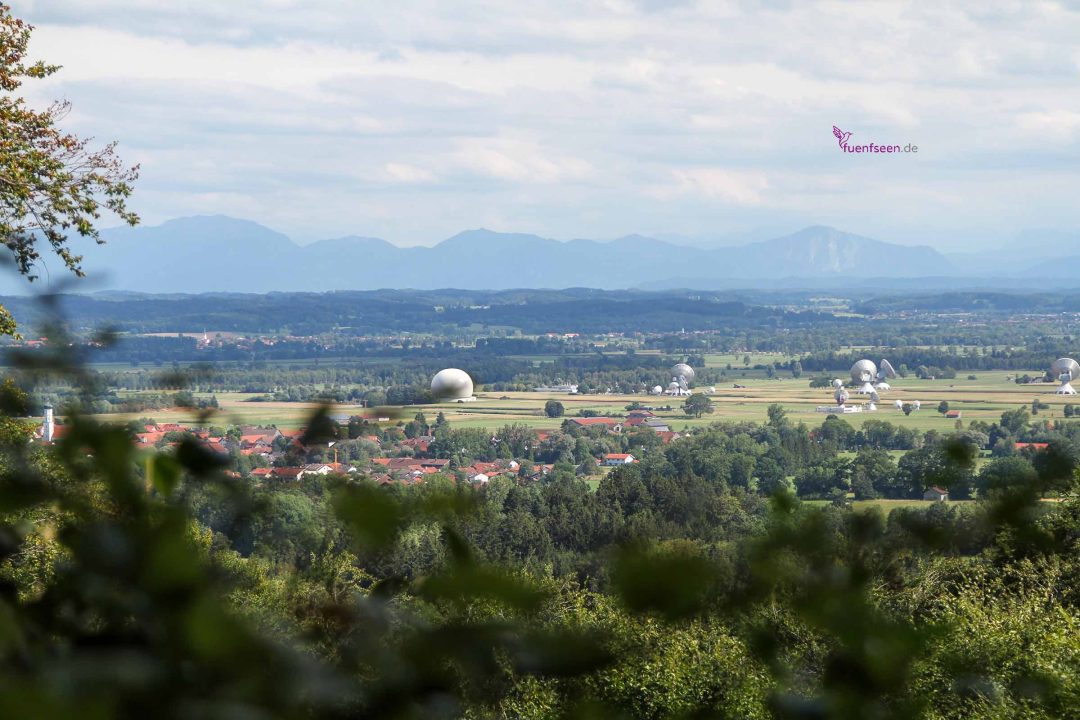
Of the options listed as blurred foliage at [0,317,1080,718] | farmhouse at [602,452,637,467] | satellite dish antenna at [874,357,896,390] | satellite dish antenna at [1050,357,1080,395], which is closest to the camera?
blurred foliage at [0,317,1080,718]

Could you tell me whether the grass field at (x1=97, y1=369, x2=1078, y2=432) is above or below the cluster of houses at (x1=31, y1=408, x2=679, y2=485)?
below

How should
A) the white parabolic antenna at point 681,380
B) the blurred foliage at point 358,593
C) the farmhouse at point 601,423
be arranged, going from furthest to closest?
the white parabolic antenna at point 681,380 → the farmhouse at point 601,423 → the blurred foliage at point 358,593

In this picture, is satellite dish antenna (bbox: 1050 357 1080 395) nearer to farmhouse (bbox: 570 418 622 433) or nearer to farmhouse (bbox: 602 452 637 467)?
farmhouse (bbox: 570 418 622 433)

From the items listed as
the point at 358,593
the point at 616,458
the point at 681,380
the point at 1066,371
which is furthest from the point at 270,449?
the point at 681,380

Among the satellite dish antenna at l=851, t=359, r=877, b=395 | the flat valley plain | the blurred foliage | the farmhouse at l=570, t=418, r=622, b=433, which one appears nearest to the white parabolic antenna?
the flat valley plain

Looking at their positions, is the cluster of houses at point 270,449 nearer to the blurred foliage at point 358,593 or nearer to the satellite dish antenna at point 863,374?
the blurred foliage at point 358,593

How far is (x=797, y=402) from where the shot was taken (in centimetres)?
7538

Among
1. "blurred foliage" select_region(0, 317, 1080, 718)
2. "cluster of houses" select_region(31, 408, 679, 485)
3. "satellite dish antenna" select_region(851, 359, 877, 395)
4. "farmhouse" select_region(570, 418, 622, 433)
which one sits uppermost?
"cluster of houses" select_region(31, 408, 679, 485)

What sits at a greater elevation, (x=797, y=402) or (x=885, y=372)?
(x=885, y=372)

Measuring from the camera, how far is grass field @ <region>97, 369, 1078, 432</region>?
61.7 metres

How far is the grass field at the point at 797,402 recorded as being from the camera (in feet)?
202

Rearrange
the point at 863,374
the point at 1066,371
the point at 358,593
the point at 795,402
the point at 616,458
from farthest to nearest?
1. the point at 863,374
2. the point at 1066,371
3. the point at 795,402
4. the point at 616,458
5. the point at 358,593

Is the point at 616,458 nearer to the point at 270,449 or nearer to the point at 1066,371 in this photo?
the point at 1066,371

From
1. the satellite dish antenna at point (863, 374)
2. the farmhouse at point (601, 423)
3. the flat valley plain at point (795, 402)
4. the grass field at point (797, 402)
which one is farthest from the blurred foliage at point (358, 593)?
the satellite dish antenna at point (863, 374)
